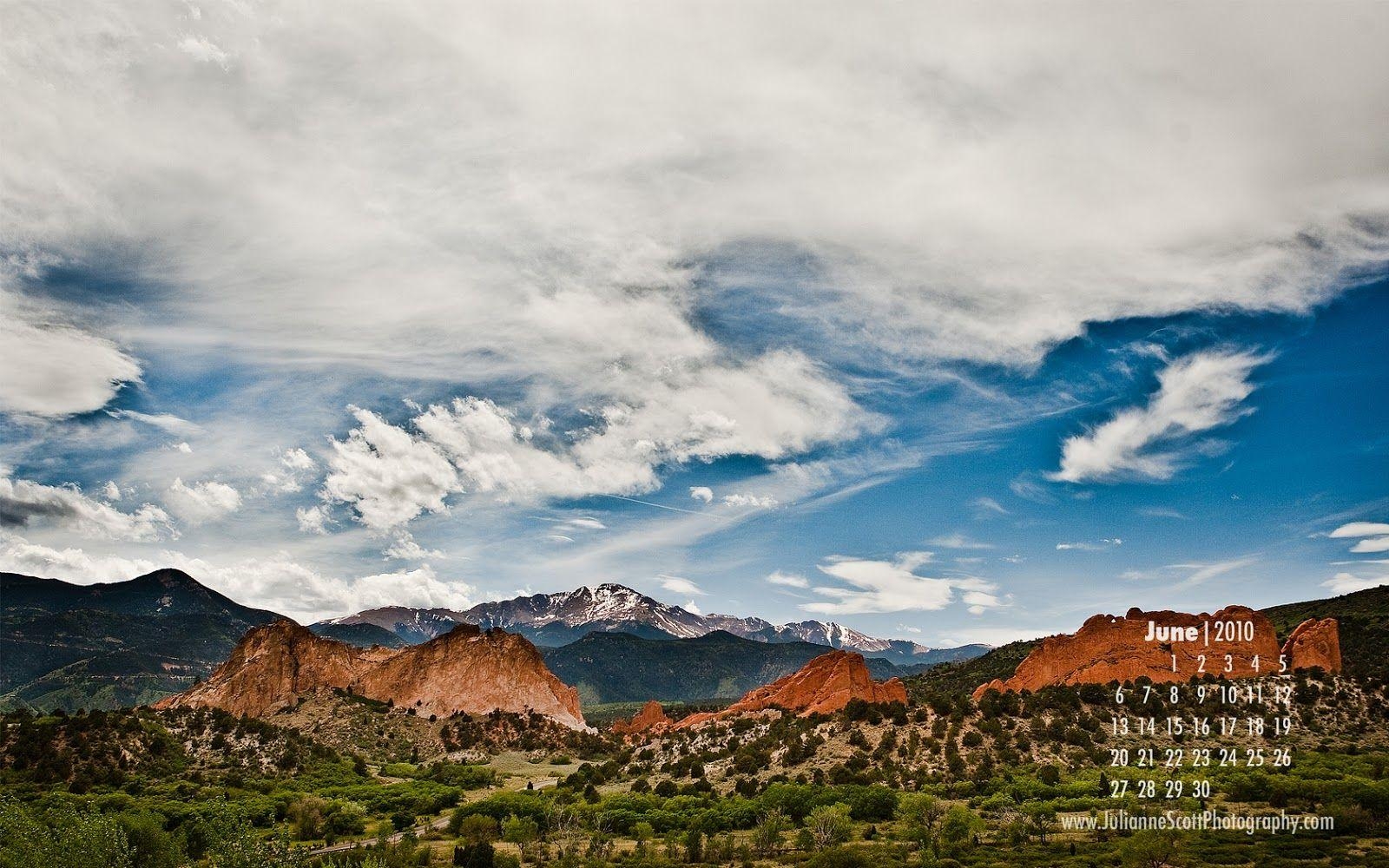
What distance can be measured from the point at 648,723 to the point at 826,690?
3889cm

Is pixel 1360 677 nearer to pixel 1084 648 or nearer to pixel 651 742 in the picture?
pixel 1084 648

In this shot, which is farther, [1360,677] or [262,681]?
[262,681]

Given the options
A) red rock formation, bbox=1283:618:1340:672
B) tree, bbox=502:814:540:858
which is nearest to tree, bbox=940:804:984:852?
tree, bbox=502:814:540:858

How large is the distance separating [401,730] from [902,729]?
214 ft

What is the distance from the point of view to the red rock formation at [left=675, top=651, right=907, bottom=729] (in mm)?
86375

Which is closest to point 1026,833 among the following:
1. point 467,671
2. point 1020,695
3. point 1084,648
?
point 1020,695

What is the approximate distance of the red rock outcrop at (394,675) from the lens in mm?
100500

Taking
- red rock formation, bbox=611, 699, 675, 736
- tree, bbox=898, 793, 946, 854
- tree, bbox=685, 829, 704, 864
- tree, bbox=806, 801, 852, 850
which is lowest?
red rock formation, bbox=611, 699, 675, 736

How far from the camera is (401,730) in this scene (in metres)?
96.1

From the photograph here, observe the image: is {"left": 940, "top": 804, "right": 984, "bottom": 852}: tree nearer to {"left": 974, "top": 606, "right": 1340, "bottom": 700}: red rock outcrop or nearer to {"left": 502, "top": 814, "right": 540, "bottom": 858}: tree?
{"left": 502, "top": 814, "right": 540, "bottom": 858}: tree

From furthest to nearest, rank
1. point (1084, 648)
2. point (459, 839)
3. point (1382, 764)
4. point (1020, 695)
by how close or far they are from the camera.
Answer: point (1084, 648) → point (1020, 695) → point (1382, 764) → point (459, 839)

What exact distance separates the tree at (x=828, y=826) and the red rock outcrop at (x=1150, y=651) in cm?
4741

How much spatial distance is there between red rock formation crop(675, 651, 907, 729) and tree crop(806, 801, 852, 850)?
46353 millimetres

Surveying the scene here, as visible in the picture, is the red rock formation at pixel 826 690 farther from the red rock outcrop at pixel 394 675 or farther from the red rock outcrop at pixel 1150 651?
the red rock outcrop at pixel 394 675
